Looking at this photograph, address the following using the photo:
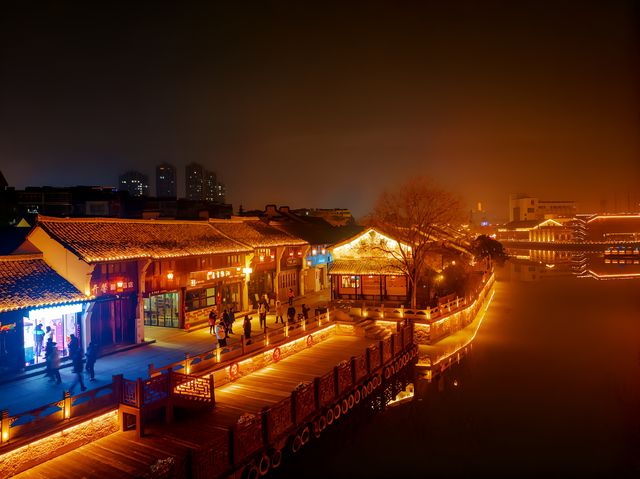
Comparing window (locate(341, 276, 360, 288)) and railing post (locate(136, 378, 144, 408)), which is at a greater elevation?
window (locate(341, 276, 360, 288))

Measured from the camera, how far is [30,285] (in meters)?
16.2

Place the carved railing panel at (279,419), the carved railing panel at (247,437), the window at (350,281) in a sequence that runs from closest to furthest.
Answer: the carved railing panel at (247,437), the carved railing panel at (279,419), the window at (350,281)

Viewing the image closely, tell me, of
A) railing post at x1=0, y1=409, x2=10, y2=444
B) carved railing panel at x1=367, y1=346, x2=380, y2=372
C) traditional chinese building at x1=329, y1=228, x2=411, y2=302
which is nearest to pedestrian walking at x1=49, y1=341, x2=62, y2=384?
railing post at x1=0, y1=409, x2=10, y2=444

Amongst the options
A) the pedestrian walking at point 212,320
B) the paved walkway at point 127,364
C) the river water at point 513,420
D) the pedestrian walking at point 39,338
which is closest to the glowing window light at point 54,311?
the pedestrian walking at point 39,338

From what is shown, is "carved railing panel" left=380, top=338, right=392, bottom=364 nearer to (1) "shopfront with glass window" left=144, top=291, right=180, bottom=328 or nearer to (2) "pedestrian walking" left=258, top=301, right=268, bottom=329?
(2) "pedestrian walking" left=258, top=301, right=268, bottom=329

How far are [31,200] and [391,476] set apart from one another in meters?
59.6

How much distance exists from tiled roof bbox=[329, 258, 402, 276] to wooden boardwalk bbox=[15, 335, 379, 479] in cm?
1209

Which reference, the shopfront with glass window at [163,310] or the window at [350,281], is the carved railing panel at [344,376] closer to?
the shopfront with glass window at [163,310]

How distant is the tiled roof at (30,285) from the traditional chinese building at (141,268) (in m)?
0.46

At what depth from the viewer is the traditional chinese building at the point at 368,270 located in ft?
96.9

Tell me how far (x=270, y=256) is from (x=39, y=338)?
52.7 ft

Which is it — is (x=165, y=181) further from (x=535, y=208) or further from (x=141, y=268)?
(x=141, y=268)

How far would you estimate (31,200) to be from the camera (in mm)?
57969

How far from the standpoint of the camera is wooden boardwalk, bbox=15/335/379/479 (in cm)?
1016
